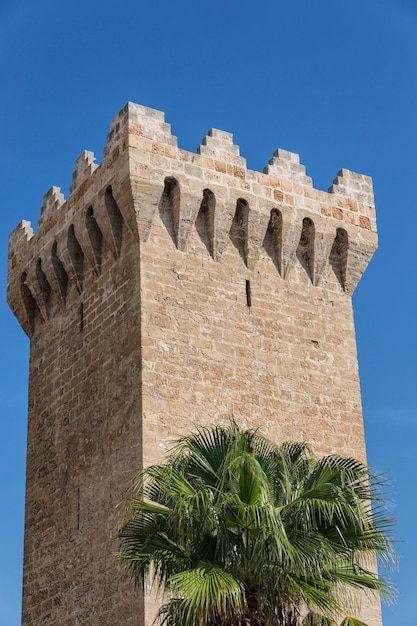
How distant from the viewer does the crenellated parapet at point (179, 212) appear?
646 inches

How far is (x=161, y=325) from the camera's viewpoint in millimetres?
15891

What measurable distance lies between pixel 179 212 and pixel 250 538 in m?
6.63

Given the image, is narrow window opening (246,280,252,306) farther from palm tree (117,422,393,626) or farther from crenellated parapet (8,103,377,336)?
palm tree (117,422,393,626)

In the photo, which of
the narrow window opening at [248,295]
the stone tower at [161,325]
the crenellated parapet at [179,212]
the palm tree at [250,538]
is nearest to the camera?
the palm tree at [250,538]

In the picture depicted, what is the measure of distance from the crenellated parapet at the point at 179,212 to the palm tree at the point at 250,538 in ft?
17.8

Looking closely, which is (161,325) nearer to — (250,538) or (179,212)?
(179,212)

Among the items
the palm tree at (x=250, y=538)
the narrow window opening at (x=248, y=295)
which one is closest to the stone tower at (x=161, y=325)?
the narrow window opening at (x=248, y=295)

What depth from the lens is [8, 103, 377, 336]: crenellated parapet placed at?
1641 centimetres

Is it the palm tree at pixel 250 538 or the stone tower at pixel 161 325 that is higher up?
the stone tower at pixel 161 325

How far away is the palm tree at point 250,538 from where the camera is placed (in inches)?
426

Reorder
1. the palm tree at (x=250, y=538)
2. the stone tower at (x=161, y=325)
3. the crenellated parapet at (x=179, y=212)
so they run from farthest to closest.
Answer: the crenellated parapet at (x=179, y=212)
the stone tower at (x=161, y=325)
the palm tree at (x=250, y=538)

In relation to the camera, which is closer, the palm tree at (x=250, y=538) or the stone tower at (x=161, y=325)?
the palm tree at (x=250, y=538)

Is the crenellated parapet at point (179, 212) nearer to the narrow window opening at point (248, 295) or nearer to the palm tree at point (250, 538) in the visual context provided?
the narrow window opening at point (248, 295)

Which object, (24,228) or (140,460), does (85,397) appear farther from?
(24,228)
